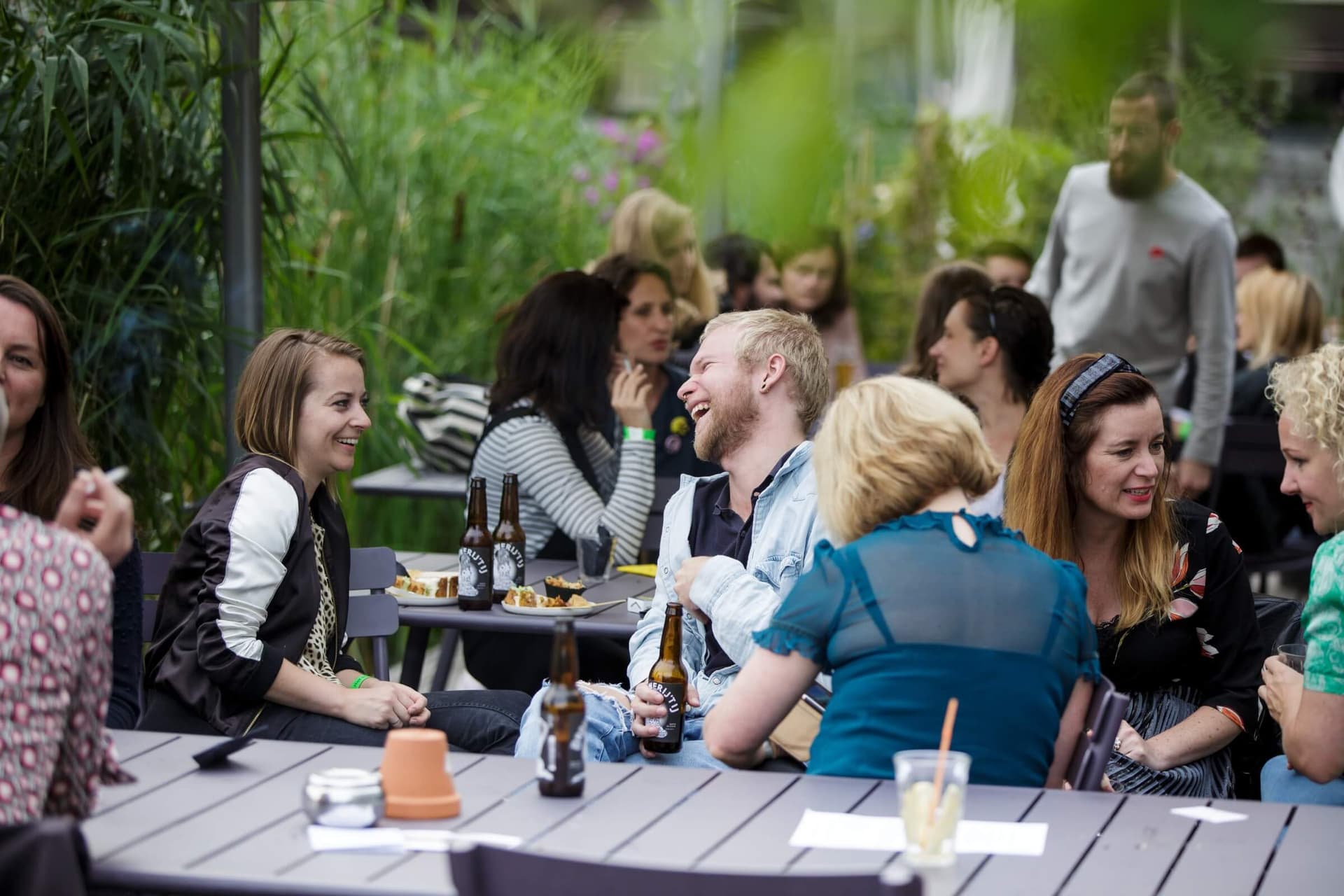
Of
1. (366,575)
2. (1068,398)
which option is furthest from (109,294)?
(1068,398)

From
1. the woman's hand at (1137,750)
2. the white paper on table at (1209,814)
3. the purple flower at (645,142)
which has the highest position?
the purple flower at (645,142)

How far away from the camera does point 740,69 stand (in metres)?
1.64

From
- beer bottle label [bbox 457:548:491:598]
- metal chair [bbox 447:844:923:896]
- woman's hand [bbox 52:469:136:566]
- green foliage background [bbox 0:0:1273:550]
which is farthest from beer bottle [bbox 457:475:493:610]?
metal chair [bbox 447:844:923:896]

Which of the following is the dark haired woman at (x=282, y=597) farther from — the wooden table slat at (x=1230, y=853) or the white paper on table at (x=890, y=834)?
the wooden table slat at (x=1230, y=853)

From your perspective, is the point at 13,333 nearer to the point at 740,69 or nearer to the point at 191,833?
the point at 191,833

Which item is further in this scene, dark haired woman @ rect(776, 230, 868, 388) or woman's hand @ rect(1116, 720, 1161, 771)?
dark haired woman @ rect(776, 230, 868, 388)

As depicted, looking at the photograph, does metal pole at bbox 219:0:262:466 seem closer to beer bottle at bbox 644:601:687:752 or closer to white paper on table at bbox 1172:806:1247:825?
beer bottle at bbox 644:601:687:752

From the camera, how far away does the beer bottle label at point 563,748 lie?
208 centimetres

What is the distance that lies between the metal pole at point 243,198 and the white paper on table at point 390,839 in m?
2.47

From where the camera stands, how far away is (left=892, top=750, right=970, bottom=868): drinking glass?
70.8 inches

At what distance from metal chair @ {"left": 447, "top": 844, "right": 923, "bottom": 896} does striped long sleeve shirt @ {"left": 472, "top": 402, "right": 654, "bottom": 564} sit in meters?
2.53

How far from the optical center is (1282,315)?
20.5ft

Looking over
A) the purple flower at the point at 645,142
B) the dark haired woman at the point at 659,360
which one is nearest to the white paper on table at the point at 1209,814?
the dark haired woman at the point at 659,360

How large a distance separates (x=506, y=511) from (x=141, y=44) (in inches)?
59.3
